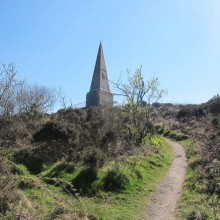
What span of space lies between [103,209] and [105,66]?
171ft

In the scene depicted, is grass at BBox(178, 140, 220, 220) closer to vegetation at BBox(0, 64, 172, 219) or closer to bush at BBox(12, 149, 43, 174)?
vegetation at BBox(0, 64, 172, 219)

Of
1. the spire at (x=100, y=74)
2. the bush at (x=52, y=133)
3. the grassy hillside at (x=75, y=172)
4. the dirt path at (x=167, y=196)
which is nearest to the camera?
the grassy hillside at (x=75, y=172)

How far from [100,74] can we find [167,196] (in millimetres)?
48364

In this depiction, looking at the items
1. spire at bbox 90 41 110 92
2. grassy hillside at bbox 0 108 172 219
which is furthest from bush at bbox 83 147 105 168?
spire at bbox 90 41 110 92

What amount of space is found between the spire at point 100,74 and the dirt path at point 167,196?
41.2m

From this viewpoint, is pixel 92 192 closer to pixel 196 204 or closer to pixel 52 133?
pixel 196 204

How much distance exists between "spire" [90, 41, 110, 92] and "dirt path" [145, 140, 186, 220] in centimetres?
4117

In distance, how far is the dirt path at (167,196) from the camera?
37.7 feet

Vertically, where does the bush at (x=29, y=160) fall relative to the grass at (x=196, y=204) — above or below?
above

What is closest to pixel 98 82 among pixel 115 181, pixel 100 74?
pixel 100 74

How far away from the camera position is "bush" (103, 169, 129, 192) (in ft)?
44.8

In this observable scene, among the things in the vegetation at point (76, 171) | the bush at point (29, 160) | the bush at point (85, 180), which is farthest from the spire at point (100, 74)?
the bush at point (85, 180)

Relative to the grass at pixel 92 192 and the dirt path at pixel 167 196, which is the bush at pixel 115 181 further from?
the dirt path at pixel 167 196

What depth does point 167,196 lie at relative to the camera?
1370cm
